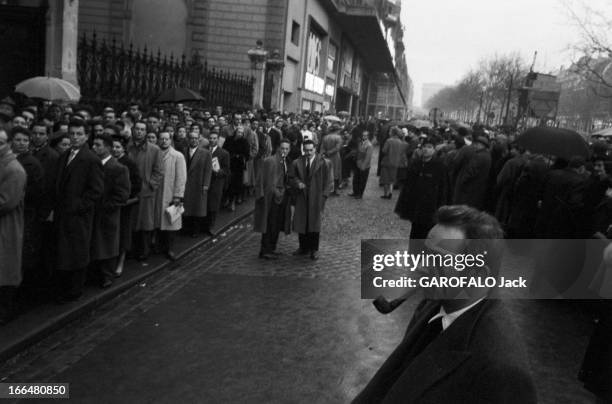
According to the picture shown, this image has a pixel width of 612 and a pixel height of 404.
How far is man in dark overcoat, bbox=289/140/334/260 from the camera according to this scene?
360 inches

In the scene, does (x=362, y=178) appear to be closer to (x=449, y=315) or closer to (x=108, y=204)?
(x=108, y=204)

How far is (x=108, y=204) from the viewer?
673cm

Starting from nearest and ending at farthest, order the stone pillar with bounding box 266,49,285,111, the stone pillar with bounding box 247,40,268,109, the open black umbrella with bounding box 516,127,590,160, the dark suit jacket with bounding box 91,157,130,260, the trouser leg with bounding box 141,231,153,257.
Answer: the dark suit jacket with bounding box 91,157,130,260 → the open black umbrella with bounding box 516,127,590,160 → the trouser leg with bounding box 141,231,153,257 → the stone pillar with bounding box 247,40,268,109 → the stone pillar with bounding box 266,49,285,111

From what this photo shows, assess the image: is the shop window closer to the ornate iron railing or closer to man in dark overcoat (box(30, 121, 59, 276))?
the ornate iron railing

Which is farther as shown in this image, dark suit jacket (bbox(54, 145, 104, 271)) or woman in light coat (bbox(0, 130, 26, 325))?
dark suit jacket (bbox(54, 145, 104, 271))

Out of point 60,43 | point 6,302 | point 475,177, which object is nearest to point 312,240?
point 475,177

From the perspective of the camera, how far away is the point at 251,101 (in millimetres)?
25984

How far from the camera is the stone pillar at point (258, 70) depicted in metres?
26.1

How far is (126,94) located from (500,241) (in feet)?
45.7

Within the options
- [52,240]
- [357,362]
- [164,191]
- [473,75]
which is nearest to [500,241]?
[357,362]

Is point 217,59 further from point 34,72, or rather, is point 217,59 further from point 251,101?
point 34,72

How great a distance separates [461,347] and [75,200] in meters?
5.18

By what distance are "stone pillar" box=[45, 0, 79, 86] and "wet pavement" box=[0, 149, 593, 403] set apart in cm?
739

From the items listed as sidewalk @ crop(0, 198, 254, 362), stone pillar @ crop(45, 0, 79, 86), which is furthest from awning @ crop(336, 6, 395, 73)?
sidewalk @ crop(0, 198, 254, 362)
